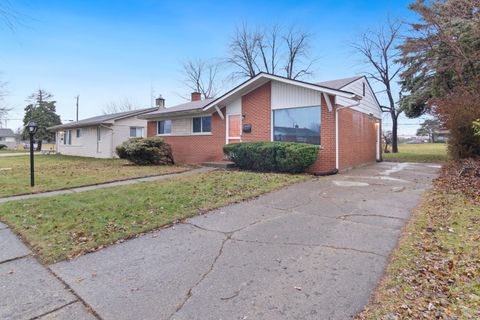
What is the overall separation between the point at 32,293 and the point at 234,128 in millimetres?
10695

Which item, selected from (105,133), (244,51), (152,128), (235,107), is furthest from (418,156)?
(105,133)

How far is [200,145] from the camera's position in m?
14.2

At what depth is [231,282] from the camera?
2.69 metres

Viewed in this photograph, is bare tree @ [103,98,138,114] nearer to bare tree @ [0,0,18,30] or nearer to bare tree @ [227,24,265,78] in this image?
bare tree @ [227,24,265,78]

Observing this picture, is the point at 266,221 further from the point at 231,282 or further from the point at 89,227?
the point at 89,227

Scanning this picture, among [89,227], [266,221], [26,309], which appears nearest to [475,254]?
[266,221]

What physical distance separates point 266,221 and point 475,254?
106 inches

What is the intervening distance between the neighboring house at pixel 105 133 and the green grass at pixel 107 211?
13.5 m

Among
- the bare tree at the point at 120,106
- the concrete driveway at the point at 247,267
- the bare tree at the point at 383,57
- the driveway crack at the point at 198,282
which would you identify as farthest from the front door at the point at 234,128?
the bare tree at the point at 120,106

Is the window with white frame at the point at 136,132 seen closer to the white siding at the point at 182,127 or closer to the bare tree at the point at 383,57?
the white siding at the point at 182,127

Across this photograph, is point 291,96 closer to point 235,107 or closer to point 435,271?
point 235,107

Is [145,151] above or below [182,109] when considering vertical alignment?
below

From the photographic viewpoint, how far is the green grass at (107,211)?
3.78 m

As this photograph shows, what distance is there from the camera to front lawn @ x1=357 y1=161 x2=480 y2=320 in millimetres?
2148
